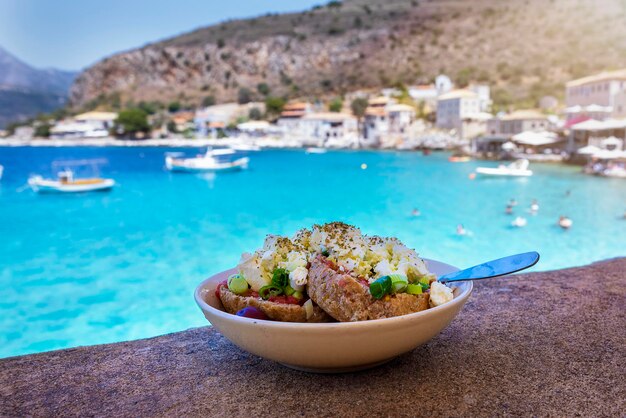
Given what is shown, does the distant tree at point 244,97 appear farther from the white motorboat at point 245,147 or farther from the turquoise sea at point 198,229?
the turquoise sea at point 198,229

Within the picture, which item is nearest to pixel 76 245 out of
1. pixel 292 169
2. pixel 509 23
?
pixel 292 169

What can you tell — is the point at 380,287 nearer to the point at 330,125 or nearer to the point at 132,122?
the point at 330,125

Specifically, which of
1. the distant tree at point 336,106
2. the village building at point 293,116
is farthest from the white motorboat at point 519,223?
the distant tree at point 336,106

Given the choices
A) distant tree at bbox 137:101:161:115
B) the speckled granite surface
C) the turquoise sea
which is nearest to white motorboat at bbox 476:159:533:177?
the turquoise sea

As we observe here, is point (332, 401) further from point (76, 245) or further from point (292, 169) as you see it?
point (292, 169)

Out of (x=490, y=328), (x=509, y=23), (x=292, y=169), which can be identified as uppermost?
(x=509, y=23)

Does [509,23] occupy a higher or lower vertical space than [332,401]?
higher
